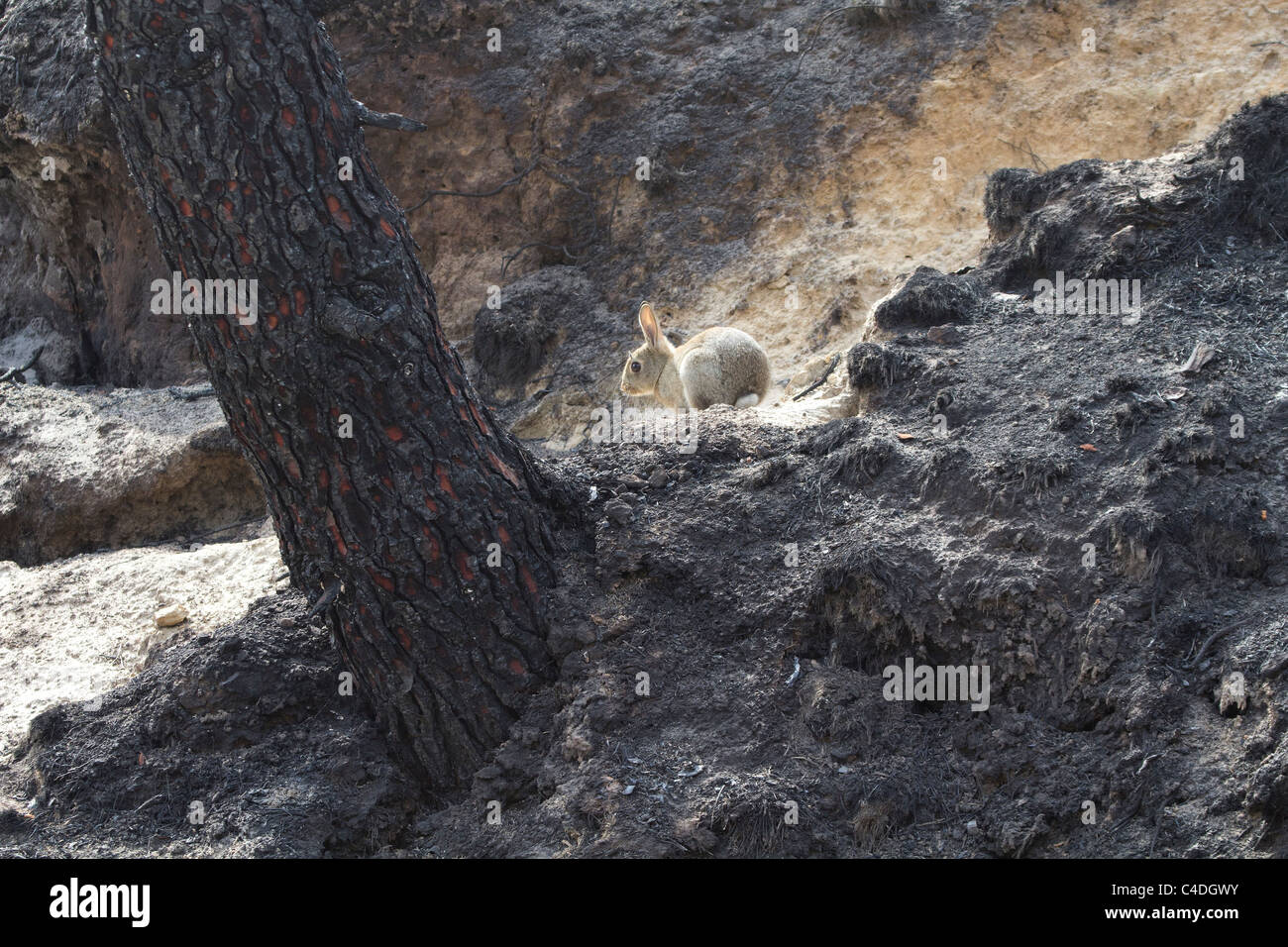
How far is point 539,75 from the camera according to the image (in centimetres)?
1052

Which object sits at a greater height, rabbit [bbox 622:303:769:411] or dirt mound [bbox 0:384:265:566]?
rabbit [bbox 622:303:769:411]

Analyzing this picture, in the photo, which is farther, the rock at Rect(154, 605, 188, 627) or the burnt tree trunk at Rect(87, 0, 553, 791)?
the rock at Rect(154, 605, 188, 627)

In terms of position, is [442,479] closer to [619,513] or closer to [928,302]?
[619,513]

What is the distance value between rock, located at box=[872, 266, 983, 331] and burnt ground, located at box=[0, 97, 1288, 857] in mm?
778

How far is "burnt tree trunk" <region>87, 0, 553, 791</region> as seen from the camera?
3.52 meters

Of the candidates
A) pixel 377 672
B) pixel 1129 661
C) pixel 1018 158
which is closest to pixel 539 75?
pixel 1018 158

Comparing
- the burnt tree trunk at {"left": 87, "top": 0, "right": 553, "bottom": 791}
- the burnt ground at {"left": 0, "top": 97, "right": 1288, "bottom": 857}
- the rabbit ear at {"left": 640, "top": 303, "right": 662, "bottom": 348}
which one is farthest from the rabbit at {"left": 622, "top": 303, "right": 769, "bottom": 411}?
the burnt tree trunk at {"left": 87, "top": 0, "right": 553, "bottom": 791}

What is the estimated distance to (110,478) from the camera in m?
A: 8.30

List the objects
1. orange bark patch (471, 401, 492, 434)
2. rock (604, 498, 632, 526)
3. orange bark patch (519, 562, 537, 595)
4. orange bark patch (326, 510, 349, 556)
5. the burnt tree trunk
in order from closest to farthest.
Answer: the burnt tree trunk < orange bark patch (326, 510, 349, 556) < orange bark patch (471, 401, 492, 434) < orange bark patch (519, 562, 537, 595) < rock (604, 498, 632, 526)

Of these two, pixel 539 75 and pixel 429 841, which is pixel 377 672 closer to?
pixel 429 841

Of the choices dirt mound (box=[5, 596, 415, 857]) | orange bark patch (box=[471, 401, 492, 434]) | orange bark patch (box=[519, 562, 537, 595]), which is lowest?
dirt mound (box=[5, 596, 415, 857])

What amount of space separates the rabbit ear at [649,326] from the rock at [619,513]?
357cm

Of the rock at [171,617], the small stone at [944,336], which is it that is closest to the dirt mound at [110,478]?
the rock at [171,617]

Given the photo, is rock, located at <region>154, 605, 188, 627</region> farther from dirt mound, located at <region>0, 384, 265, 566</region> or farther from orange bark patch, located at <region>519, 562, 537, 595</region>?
dirt mound, located at <region>0, 384, 265, 566</region>
